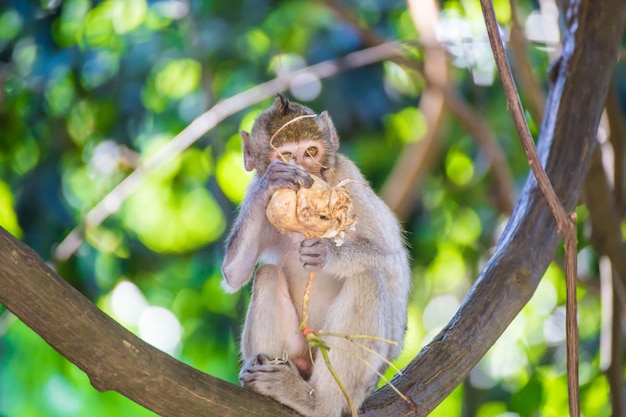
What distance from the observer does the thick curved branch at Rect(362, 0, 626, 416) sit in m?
4.16

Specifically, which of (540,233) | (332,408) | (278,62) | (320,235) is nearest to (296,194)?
(320,235)

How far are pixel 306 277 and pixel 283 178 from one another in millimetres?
1047

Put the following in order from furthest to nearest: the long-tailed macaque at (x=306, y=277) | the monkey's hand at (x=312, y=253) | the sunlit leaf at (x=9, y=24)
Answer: the sunlit leaf at (x=9, y=24) → the long-tailed macaque at (x=306, y=277) → the monkey's hand at (x=312, y=253)

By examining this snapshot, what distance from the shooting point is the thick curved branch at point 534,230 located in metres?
4.16

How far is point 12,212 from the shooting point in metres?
8.56

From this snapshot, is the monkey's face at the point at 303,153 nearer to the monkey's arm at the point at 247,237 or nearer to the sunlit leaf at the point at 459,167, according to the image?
the monkey's arm at the point at 247,237

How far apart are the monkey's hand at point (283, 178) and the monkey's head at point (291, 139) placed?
519mm

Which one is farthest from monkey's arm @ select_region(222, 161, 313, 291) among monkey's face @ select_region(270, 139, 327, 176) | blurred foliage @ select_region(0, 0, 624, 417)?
blurred foliage @ select_region(0, 0, 624, 417)

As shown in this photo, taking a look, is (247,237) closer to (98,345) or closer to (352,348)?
(352,348)

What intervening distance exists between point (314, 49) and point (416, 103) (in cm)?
147

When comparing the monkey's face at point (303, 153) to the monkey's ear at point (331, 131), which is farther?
A: the monkey's ear at point (331, 131)

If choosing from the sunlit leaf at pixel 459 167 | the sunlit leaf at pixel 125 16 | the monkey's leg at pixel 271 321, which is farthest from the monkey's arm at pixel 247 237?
the sunlit leaf at pixel 459 167

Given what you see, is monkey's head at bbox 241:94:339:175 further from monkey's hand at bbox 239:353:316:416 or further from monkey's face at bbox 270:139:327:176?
monkey's hand at bbox 239:353:316:416

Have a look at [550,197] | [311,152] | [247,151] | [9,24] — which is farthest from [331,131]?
[9,24]
